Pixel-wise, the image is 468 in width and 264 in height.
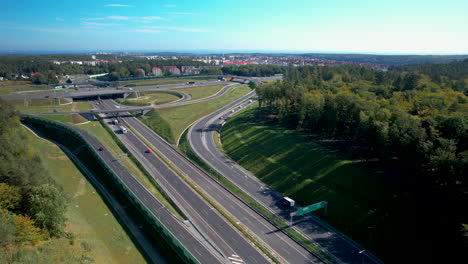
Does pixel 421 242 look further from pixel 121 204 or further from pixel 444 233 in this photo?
pixel 121 204

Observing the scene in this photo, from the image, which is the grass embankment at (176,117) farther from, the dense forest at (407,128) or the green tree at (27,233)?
the green tree at (27,233)

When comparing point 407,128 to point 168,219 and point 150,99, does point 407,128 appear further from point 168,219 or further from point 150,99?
point 150,99

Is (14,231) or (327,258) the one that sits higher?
(14,231)

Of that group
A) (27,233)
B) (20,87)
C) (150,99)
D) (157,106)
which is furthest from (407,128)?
(20,87)

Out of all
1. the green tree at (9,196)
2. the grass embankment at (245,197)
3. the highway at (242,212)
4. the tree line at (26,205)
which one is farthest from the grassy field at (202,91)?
the green tree at (9,196)

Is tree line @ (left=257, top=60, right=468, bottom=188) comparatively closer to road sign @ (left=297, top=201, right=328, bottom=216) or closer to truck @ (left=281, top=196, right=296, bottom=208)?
road sign @ (left=297, top=201, right=328, bottom=216)

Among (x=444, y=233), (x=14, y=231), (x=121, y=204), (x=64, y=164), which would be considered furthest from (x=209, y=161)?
(x=444, y=233)
